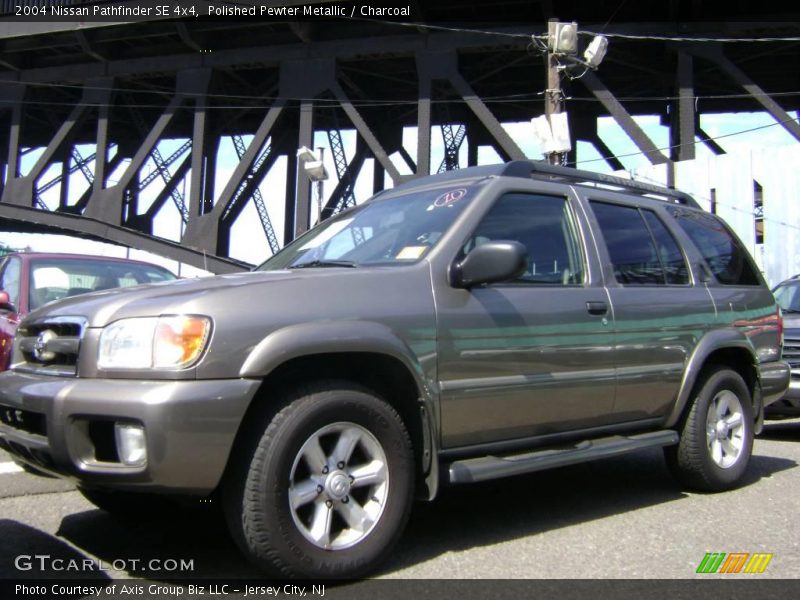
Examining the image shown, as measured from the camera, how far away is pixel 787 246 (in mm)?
17281

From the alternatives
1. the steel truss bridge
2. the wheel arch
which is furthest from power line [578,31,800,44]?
the wheel arch

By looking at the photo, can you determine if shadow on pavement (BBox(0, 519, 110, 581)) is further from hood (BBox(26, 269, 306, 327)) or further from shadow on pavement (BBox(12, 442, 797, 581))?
hood (BBox(26, 269, 306, 327))

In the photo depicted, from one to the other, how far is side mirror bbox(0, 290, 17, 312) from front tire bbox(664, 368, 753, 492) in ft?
17.2

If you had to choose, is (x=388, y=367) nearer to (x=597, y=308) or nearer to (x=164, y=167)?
(x=597, y=308)

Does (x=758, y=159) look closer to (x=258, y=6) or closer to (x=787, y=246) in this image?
(x=787, y=246)

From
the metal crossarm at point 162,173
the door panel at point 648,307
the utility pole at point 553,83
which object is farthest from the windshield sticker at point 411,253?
the metal crossarm at point 162,173

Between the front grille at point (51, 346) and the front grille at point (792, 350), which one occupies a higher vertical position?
the front grille at point (51, 346)

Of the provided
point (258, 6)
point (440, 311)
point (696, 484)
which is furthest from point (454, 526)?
point (258, 6)

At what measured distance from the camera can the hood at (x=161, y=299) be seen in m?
3.02

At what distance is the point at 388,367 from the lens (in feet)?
11.2

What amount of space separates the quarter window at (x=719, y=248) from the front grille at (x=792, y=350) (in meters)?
2.44

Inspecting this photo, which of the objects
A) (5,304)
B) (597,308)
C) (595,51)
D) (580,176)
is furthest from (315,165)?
(597,308)

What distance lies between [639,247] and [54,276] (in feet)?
16.7

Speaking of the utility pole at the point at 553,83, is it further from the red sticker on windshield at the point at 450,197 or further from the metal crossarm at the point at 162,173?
the metal crossarm at the point at 162,173
